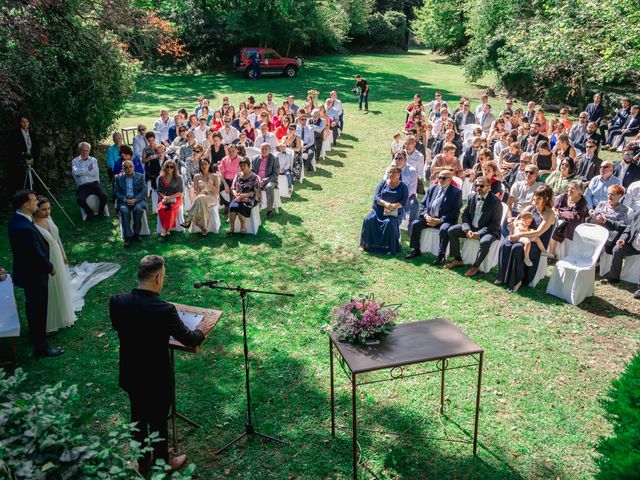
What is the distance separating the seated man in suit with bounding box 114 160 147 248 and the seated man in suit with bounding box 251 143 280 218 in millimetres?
2509

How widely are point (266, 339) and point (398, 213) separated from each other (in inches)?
155

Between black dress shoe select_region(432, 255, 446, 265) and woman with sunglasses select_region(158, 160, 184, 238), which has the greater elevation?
woman with sunglasses select_region(158, 160, 184, 238)

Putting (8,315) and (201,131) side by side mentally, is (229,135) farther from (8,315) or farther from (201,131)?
(8,315)

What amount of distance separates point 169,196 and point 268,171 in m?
2.31

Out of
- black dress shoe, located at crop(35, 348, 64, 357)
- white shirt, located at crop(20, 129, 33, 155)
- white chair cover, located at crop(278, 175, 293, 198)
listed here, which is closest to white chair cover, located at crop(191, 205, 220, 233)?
white chair cover, located at crop(278, 175, 293, 198)

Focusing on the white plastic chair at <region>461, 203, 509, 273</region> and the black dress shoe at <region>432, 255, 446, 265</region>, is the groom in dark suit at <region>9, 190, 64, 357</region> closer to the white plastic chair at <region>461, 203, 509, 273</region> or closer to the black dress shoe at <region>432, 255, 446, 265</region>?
the black dress shoe at <region>432, 255, 446, 265</region>

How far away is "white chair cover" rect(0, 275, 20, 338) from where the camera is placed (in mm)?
6492

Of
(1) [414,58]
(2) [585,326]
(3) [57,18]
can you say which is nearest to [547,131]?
(2) [585,326]

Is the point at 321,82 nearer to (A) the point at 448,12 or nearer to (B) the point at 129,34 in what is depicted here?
(A) the point at 448,12

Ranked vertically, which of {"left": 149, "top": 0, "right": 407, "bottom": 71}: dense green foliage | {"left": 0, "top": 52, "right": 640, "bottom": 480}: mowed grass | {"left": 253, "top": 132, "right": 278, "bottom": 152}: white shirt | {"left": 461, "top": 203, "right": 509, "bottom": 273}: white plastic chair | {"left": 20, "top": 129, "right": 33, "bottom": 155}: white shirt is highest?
{"left": 149, "top": 0, "right": 407, "bottom": 71}: dense green foliage

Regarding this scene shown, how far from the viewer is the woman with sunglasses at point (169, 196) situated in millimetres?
10328

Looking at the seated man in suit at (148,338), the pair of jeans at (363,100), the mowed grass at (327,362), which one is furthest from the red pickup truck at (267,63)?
the seated man in suit at (148,338)

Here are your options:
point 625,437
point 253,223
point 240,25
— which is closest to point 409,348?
point 625,437

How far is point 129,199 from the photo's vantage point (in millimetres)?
10312
